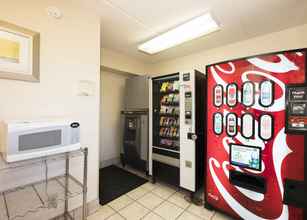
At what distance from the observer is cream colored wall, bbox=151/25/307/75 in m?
2.02

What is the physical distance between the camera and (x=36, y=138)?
45.1 inches

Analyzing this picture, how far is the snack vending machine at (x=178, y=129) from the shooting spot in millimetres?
1994

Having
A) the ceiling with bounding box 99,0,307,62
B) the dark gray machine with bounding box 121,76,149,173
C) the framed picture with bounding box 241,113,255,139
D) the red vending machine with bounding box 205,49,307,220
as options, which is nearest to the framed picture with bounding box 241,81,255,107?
the red vending machine with bounding box 205,49,307,220

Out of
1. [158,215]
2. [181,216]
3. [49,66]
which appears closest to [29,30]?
[49,66]

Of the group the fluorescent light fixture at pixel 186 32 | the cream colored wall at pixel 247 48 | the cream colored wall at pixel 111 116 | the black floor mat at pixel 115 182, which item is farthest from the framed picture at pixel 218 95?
the cream colored wall at pixel 111 116

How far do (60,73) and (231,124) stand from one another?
72.2 inches

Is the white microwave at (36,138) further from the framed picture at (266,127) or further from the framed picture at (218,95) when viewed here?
the framed picture at (266,127)

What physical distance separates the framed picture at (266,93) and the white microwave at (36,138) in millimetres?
1712

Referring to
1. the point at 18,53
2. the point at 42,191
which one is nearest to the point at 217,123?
the point at 42,191

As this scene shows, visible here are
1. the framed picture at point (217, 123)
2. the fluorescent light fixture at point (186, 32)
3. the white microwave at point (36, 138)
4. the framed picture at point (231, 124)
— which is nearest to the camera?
the white microwave at point (36, 138)

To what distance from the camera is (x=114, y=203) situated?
1.97 m

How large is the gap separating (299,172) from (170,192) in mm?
1544

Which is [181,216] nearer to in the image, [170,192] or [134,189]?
[170,192]

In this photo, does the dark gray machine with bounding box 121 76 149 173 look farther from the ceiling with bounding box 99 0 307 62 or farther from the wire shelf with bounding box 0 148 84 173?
the wire shelf with bounding box 0 148 84 173
